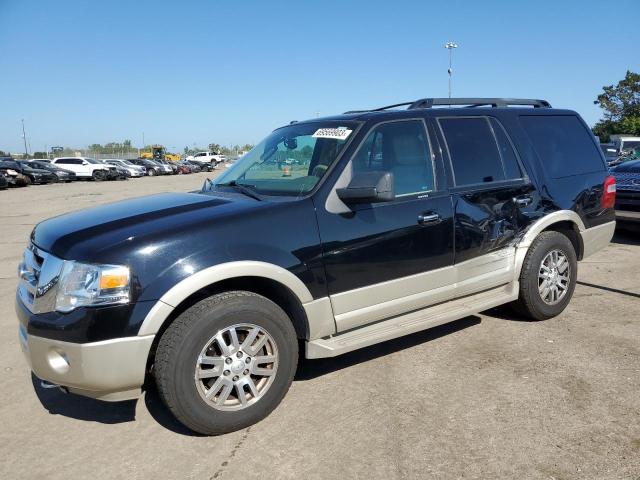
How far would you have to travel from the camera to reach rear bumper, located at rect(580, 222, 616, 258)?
4.99 metres

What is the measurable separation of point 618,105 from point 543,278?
248 ft

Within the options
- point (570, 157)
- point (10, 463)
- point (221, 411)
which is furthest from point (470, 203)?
point (10, 463)

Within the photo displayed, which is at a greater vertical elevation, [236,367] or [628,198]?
[628,198]

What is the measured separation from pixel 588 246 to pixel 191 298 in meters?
3.99

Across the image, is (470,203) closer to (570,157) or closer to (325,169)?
(325,169)

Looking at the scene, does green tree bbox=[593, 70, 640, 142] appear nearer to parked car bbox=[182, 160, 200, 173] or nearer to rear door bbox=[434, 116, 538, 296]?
parked car bbox=[182, 160, 200, 173]

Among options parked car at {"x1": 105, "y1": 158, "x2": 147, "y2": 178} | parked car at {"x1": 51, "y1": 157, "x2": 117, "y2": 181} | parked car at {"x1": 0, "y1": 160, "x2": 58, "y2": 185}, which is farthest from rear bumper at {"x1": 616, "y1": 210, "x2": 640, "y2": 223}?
parked car at {"x1": 105, "y1": 158, "x2": 147, "y2": 178}

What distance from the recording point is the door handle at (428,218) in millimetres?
3709

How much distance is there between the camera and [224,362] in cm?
297

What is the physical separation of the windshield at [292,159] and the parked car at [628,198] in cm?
663

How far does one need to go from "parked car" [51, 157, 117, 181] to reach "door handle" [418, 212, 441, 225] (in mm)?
36991

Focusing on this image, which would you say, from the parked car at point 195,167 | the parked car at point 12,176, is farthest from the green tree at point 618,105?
the parked car at point 12,176

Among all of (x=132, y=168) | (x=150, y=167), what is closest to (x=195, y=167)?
(x=150, y=167)

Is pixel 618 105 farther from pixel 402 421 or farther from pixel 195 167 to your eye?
pixel 402 421
